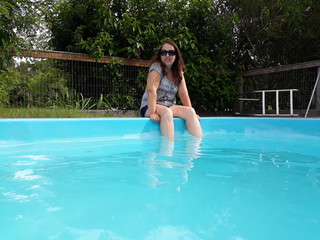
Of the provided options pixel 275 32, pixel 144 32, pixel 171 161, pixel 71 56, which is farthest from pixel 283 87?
pixel 171 161

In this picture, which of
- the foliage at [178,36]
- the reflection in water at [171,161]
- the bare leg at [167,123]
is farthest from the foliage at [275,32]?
the reflection in water at [171,161]

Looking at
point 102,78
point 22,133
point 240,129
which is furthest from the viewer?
point 102,78

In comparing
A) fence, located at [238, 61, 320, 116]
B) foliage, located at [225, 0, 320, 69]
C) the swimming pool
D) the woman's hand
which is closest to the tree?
the swimming pool

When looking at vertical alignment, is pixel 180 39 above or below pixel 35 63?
above

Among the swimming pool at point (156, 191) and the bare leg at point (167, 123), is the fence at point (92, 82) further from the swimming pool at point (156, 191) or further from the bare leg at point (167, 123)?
the bare leg at point (167, 123)

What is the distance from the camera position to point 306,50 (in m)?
6.76

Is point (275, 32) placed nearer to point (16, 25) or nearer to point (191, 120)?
point (191, 120)

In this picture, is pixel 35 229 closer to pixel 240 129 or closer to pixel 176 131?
pixel 176 131

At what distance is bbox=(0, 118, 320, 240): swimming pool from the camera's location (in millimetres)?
854

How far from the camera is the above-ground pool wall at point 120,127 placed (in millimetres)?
2637

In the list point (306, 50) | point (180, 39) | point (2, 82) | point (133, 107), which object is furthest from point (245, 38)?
point (2, 82)

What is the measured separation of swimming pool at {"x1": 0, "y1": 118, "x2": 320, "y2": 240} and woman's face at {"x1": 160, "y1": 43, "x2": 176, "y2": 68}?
1123mm

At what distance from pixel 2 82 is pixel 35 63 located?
2.26 feet

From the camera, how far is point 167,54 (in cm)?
320
